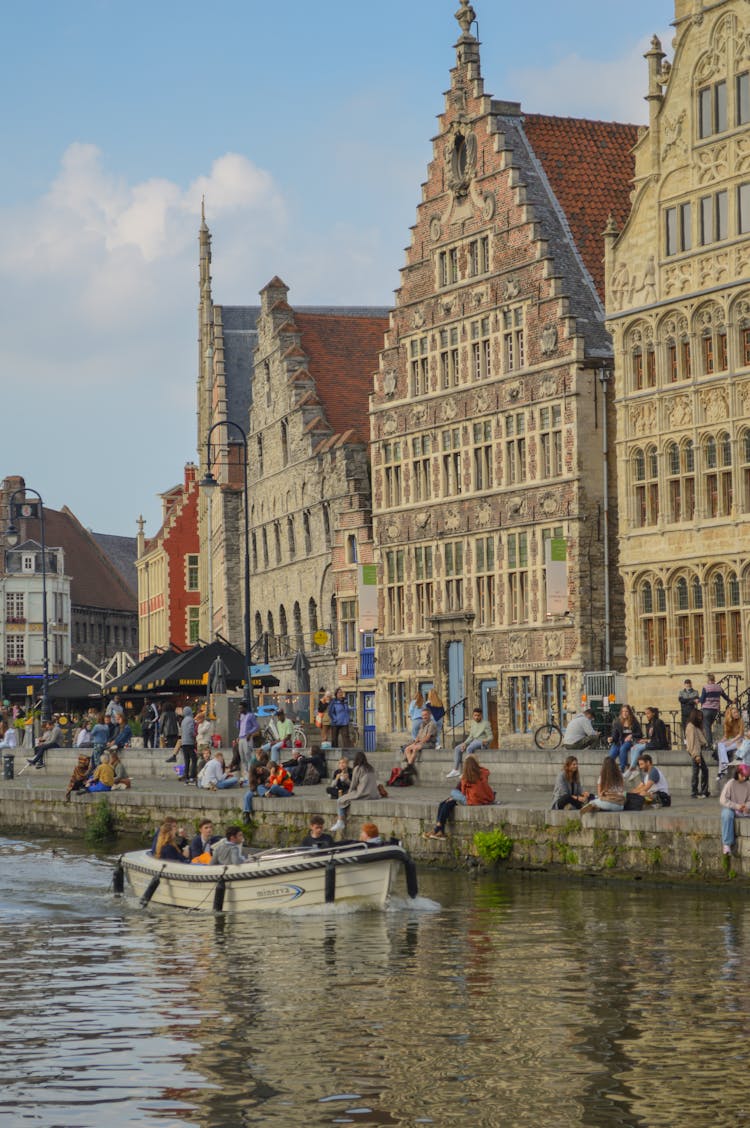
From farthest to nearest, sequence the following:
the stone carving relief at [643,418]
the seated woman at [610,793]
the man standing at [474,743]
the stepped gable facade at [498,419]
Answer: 1. the stepped gable facade at [498,419]
2. the stone carving relief at [643,418]
3. the man standing at [474,743]
4. the seated woman at [610,793]

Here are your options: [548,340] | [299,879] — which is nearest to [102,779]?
[548,340]

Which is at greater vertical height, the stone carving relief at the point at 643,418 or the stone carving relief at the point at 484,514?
the stone carving relief at the point at 643,418

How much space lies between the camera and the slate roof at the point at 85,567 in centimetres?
14688

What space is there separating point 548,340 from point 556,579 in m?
6.25

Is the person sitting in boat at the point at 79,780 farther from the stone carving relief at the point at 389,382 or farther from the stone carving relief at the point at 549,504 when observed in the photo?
the stone carving relief at the point at 389,382

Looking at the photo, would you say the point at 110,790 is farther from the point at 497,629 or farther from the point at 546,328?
the point at 546,328

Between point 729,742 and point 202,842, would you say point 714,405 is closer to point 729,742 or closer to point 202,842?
point 729,742

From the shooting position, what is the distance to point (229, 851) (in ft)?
101

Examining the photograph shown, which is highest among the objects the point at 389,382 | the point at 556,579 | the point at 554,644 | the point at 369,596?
the point at 389,382

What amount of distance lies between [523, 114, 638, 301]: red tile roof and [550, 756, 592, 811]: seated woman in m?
25.1

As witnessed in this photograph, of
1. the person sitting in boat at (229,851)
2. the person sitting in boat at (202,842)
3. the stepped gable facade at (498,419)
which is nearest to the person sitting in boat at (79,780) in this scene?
the stepped gable facade at (498,419)

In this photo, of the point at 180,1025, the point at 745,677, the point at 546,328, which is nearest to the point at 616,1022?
the point at 180,1025

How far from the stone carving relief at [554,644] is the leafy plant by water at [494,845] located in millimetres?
20458

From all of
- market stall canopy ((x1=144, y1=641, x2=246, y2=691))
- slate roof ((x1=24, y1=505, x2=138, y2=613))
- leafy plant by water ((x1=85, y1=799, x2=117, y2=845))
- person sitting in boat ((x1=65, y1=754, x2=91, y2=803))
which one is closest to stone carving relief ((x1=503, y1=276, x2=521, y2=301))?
market stall canopy ((x1=144, y1=641, x2=246, y2=691))
